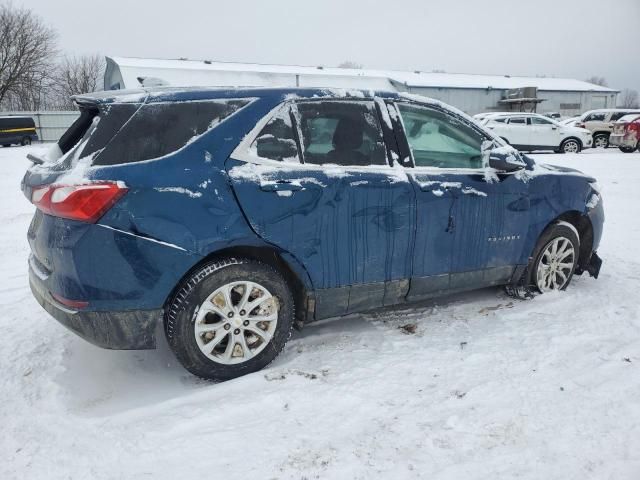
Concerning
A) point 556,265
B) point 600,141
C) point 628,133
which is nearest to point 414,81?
point 600,141

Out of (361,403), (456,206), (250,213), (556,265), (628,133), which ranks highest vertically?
(250,213)

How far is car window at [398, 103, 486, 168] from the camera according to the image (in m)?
3.34

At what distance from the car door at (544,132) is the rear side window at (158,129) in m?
17.9

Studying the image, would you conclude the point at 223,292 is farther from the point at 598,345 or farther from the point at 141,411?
the point at 598,345

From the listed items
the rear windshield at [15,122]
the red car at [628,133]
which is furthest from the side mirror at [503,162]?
the rear windshield at [15,122]

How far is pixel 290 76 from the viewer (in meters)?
33.2

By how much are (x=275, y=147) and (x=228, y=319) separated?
1049mm

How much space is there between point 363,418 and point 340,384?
1.13ft

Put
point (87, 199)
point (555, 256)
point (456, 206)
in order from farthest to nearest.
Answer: point (555, 256) < point (456, 206) < point (87, 199)

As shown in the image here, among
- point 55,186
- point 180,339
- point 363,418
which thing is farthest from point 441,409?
point 55,186

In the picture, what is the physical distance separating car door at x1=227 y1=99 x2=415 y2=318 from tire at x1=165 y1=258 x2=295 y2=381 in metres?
0.25

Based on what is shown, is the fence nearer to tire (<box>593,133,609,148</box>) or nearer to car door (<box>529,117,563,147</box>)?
car door (<box>529,117,563,147</box>)

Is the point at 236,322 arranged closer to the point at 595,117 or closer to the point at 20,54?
the point at 595,117

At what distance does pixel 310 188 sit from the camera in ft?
9.43
